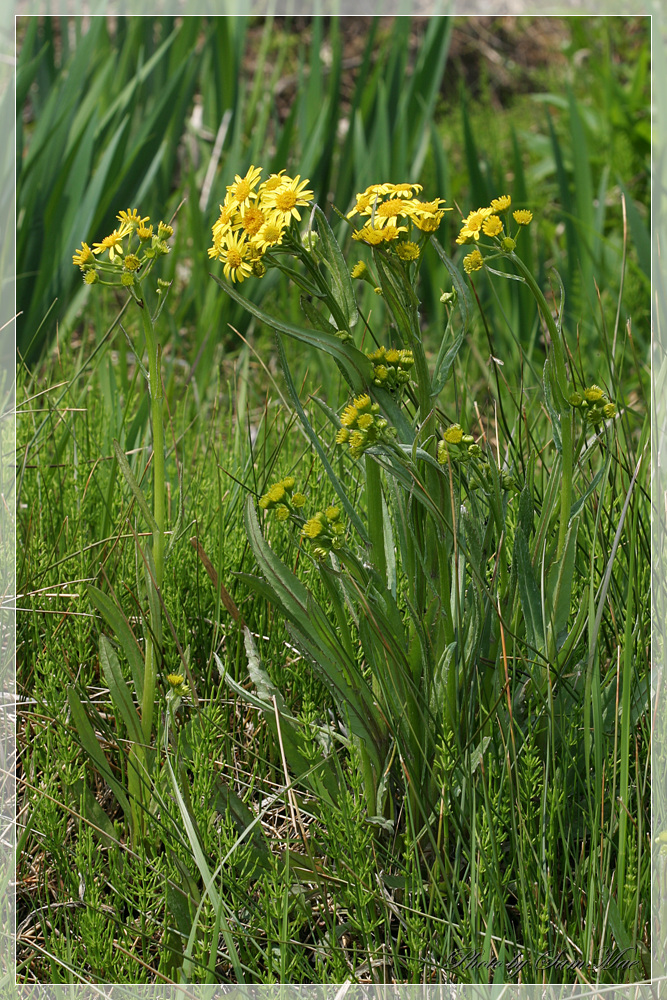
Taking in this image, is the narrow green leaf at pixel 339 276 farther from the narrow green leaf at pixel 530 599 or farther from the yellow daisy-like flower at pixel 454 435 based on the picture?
the narrow green leaf at pixel 530 599

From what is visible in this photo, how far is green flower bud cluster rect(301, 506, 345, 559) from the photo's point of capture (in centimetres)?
75

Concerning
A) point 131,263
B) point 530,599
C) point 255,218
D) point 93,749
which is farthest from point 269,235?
point 93,749

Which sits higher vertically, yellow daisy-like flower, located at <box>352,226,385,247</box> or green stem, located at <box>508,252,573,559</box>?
yellow daisy-like flower, located at <box>352,226,385,247</box>

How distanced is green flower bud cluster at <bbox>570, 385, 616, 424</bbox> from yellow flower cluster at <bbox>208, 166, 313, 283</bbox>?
319 mm

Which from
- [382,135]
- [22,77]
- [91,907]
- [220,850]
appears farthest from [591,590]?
[22,77]

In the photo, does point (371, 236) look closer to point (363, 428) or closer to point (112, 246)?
point (363, 428)

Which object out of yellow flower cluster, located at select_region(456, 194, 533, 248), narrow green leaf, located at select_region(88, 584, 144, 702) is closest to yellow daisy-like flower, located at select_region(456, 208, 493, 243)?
yellow flower cluster, located at select_region(456, 194, 533, 248)

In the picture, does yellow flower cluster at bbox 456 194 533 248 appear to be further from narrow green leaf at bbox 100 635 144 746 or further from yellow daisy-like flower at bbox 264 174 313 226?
narrow green leaf at bbox 100 635 144 746

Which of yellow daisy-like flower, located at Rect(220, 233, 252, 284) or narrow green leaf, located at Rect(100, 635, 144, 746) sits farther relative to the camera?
narrow green leaf, located at Rect(100, 635, 144, 746)

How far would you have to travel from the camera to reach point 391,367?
0.78 meters

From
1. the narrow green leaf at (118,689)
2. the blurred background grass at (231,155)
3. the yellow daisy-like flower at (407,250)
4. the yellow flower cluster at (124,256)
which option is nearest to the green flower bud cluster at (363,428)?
the yellow daisy-like flower at (407,250)

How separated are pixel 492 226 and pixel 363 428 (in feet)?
0.78

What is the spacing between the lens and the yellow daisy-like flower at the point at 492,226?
2.51 ft

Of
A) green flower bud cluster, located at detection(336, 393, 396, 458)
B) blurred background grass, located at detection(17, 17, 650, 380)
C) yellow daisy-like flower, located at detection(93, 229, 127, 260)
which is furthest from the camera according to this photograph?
blurred background grass, located at detection(17, 17, 650, 380)
